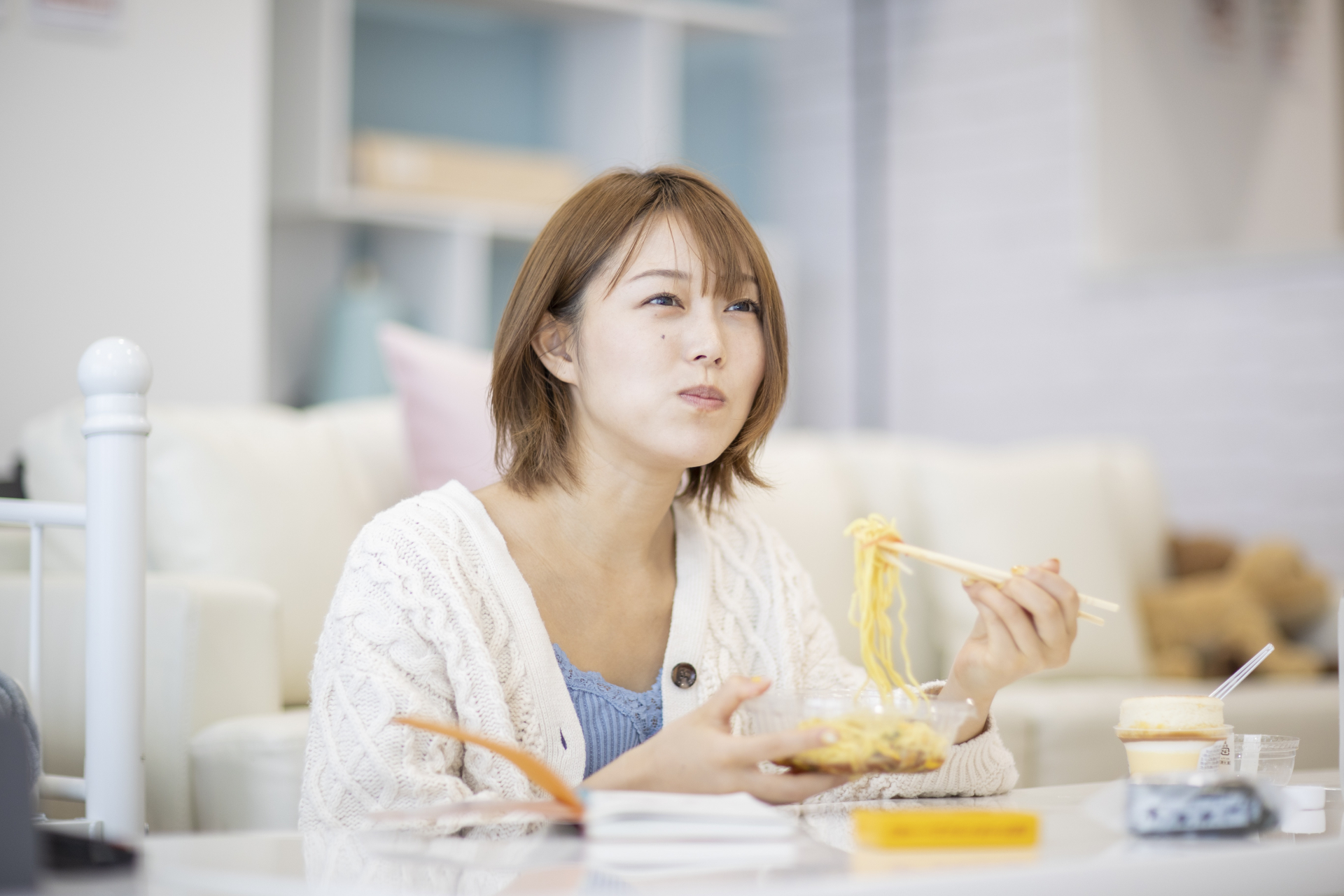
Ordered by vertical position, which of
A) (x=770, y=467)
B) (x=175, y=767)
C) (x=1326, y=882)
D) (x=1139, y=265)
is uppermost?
(x=1139, y=265)

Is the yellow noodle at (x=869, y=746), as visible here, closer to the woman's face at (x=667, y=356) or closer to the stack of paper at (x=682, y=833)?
the stack of paper at (x=682, y=833)

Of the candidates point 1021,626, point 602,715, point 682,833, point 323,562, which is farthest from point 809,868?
point 323,562

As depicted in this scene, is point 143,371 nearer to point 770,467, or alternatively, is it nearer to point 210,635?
point 210,635

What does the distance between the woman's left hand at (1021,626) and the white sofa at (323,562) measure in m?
0.75

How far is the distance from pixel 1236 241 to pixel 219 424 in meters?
3.14

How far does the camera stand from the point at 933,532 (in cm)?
294

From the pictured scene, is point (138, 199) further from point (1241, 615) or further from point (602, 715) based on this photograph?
point (1241, 615)

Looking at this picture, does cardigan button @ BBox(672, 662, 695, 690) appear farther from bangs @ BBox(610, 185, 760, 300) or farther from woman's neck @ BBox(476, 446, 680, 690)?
bangs @ BBox(610, 185, 760, 300)

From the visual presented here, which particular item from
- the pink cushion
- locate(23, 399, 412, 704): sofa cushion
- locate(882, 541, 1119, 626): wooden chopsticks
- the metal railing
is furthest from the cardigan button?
the pink cushion

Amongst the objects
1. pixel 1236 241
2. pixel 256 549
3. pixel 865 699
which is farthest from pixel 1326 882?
pixel 1236 241

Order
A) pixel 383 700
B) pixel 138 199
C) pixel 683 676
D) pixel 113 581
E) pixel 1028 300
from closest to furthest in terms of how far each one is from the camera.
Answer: pixel 383 700 → pixel 113 581 → pixel 683 676 → pixel 138 199 → pixel 1028 300

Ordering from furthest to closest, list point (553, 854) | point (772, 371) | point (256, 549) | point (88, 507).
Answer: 1. point (256, 549)
2. point (772, 371)
3. point (88, 507)
4. point (553, 854)

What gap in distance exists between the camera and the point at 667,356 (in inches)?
52.4

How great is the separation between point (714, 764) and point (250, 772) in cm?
94
